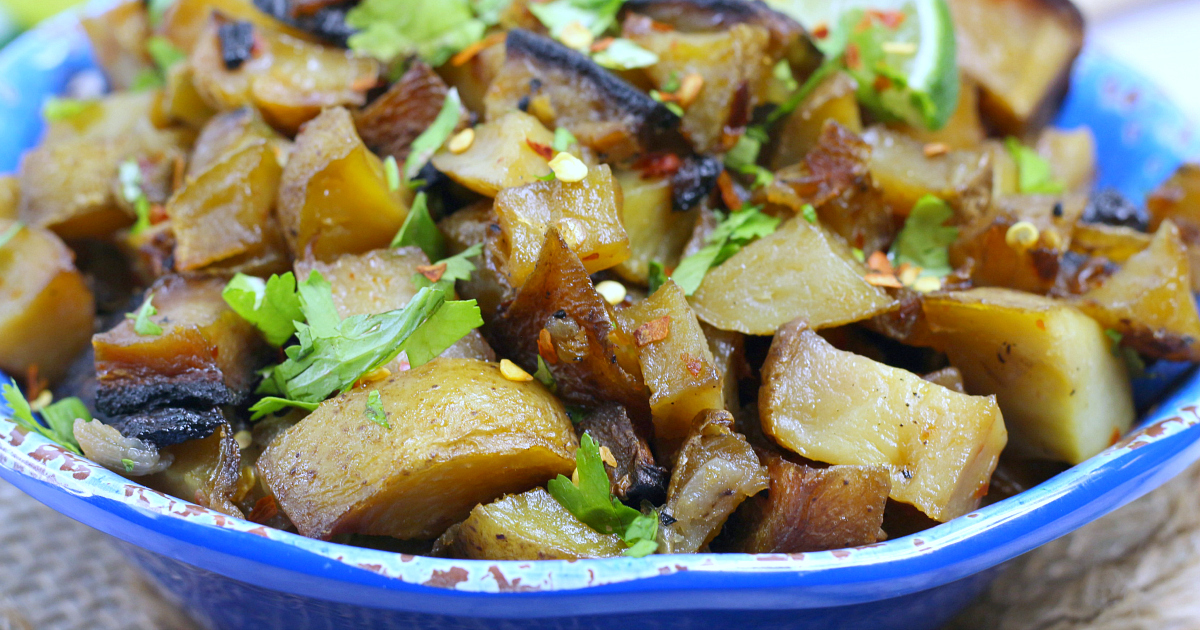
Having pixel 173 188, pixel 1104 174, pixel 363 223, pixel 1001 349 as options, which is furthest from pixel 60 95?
pixel 1104 174

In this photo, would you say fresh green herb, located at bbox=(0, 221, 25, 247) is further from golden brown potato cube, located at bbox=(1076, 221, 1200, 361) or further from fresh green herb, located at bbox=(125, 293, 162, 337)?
golden brown potato cube, located at bbox=(1076, 221, 1200, 361)

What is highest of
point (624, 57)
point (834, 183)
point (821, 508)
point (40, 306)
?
point (624, 57)

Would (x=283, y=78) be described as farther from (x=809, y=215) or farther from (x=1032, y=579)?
(x=1032, y=579)

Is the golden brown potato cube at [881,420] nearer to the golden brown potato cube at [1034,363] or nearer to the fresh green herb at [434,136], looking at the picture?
the golden brown potato cube at [1034,363]

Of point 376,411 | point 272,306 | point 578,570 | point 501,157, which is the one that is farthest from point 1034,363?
point 272,306

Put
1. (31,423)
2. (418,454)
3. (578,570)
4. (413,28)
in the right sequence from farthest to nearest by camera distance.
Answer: (413,28) → (31,423) → (418,454) → (578,570)

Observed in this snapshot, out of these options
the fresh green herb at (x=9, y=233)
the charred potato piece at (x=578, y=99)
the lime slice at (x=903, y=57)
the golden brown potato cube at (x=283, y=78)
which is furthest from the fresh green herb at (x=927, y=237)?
the fresh green herb at (x=9, y=233)

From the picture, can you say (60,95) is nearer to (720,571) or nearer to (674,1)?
(674,1)
